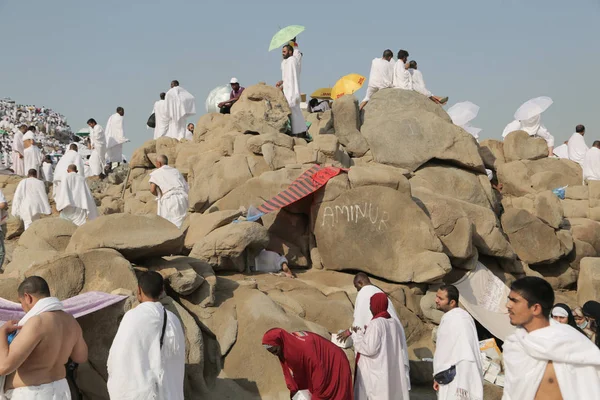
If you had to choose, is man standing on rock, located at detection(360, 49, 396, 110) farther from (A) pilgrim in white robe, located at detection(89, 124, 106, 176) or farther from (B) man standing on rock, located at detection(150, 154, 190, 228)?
(A) pilgrim in white robe, located at detection(89, 124, 106, 176)

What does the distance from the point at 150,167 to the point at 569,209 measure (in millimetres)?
9001

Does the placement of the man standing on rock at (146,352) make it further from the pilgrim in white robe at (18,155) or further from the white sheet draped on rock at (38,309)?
the pilgrim in white robe at (18,155)

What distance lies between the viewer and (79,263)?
6660mm

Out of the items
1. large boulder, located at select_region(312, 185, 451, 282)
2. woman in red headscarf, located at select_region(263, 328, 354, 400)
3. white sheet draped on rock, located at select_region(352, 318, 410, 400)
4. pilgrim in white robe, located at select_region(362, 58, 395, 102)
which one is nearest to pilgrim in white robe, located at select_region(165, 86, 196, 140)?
pilgrim in white robe, located at select_region(362, 58, 395, 102)

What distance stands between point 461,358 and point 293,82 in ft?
28.9

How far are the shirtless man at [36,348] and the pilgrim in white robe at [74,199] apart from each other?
765 cm

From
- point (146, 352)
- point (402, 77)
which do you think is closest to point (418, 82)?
point (402, 77)

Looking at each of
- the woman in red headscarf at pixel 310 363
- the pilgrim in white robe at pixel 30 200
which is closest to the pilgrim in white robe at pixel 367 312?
the woman in red headscarf at pixel 310 363

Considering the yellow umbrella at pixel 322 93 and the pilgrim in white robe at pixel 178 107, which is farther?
the yellow umbrella at pixel 322 93

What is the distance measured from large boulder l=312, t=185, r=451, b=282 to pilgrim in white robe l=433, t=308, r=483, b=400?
378cm

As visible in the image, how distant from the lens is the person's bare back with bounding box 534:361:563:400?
355 cm

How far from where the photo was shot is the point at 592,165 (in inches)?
596

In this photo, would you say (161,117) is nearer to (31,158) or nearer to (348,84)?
(31,158)

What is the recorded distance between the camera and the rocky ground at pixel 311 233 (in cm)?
700
